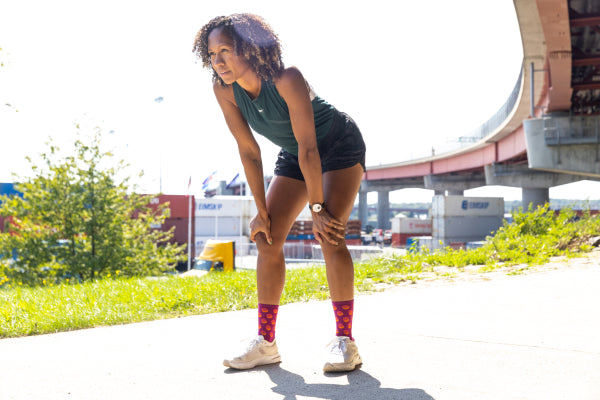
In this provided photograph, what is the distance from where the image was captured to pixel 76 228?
13336 mm

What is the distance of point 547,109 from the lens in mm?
23000

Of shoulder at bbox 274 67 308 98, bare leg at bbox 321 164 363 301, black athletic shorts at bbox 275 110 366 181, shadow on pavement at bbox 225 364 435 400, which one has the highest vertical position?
shoulder at bbox 274 67 308 98

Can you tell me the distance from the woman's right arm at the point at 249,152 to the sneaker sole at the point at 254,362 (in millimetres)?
562

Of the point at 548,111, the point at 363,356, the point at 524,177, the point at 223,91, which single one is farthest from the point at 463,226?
the point at 223,91

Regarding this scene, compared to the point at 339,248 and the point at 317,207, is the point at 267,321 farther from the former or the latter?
the point at 317,207

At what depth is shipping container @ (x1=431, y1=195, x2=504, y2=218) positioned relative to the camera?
130ft

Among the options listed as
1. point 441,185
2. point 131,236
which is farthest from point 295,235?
point 131,236

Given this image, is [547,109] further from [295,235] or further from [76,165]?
[295,235]

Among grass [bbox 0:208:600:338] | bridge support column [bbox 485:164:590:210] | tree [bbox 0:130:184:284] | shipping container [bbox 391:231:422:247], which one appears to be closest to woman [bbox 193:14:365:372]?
grass [bbox 0:208:600:338]

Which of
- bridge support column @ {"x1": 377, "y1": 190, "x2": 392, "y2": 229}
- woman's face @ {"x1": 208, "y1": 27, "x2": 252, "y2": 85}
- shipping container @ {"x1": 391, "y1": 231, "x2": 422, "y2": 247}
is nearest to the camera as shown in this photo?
woman's face @ {"x1": 208, "y1": 27, "x2": 252, "y2": 85}

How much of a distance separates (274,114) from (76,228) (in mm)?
11922

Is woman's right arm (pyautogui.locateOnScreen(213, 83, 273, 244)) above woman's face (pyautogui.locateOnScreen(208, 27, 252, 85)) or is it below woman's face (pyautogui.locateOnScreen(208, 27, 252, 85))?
below

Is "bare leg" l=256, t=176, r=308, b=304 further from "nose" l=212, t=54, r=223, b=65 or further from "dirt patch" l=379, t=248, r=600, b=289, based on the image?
"dirt patch" l=379, t=248, r=600, b=289

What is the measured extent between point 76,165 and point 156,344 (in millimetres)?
12063
